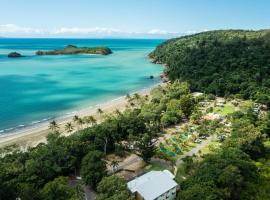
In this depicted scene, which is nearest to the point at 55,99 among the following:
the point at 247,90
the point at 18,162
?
the point at 18,162

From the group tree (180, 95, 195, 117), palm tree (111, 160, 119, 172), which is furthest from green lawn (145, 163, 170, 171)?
tree (180, 95, 195, 117)

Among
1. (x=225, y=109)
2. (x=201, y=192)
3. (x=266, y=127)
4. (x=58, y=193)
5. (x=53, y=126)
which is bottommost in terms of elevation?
(x=225, y=109)

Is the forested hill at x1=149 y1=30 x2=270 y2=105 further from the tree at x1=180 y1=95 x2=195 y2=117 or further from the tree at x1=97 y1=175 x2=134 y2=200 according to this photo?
the tree at x1=97 y1=175 x2=134 y2=200

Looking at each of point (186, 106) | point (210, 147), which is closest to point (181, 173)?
point (210, 147)

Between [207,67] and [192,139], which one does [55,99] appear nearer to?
[192,139]

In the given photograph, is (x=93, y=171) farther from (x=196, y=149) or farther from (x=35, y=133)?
(x=35, y=133)

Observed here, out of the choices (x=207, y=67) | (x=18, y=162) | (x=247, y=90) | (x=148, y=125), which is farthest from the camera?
(x=207, y=67)
